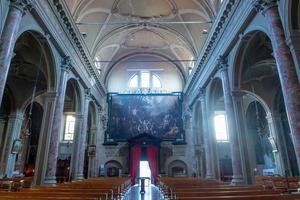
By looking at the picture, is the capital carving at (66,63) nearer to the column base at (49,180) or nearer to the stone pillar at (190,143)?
the column base at (49,180)

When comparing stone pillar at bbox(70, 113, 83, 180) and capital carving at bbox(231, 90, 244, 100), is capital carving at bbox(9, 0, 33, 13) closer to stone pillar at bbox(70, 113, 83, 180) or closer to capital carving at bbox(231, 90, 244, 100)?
stone pillar at bbox(70, 113, 83, 180)

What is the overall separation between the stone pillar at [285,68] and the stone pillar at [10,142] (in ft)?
51.5

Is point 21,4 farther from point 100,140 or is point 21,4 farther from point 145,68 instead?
point 145,68

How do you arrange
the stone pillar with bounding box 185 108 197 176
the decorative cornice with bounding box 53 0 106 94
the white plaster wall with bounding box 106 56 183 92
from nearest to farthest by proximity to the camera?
the decorative cornice with bounding box 53 0 106 94, the stone pillar with bounding box 185 108 197 176, the white plaster wall with bounding box 106 56 183 92

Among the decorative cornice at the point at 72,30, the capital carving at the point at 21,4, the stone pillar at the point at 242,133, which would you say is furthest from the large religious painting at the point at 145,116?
the capital carving at the point at 21,4

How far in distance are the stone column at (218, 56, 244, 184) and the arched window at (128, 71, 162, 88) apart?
13.0 metres

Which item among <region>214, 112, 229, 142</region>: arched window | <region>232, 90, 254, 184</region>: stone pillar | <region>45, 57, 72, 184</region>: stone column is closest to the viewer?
<region>232, 90, 254, 184</region>: stone pillar

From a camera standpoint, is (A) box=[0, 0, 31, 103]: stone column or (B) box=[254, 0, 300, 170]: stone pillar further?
(A) box=[0, 0, 31, 103]: stone column

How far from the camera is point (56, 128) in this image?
10.3 m

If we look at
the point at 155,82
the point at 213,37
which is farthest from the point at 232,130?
the point at 155,82

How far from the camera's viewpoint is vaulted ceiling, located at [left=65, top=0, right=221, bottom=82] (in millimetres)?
14602

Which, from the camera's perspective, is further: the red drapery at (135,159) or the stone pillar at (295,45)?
the red drapery at (135,159)

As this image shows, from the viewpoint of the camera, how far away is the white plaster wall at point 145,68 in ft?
79.3

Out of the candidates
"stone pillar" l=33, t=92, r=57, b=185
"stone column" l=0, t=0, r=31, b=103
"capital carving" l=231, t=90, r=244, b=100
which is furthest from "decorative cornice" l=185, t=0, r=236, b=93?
"stone pillar" l=33, t=92, r=57, b=185
